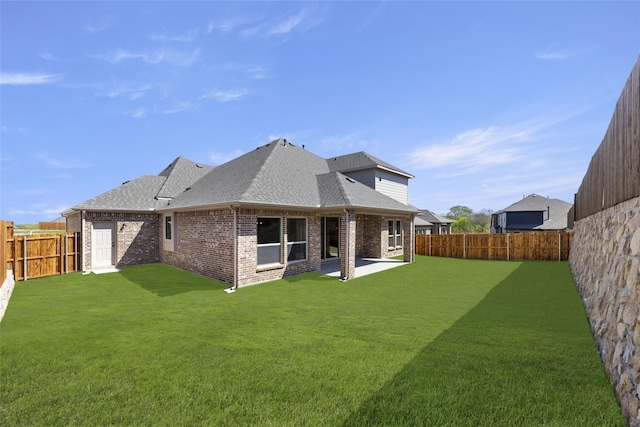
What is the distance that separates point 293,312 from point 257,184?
5778mm

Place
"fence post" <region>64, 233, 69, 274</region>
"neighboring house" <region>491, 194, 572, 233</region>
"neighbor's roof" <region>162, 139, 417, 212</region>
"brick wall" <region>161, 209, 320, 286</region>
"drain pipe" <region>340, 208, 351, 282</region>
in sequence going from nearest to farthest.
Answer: "brick wall" <region>161, 209, 320, 286</region> < "neighbor's roof" <region>162, 139, 417, 212</region> < "drain pipe" <region>340, 208, 351, 282</region> < "fence post" <region>64, 233, 69, 274</region> < "neighboring house" <region>491, 194, 572, 233</region>

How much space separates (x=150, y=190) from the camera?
51.8ft

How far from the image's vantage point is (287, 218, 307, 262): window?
11625mm

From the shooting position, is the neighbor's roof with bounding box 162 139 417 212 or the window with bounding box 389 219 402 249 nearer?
the neighbor's roof with bounding box 162 139 417 212

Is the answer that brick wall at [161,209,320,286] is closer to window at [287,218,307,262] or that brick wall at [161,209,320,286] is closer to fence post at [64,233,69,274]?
window at [287,218,307,262]

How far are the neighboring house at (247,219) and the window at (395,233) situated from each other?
81 centimetres

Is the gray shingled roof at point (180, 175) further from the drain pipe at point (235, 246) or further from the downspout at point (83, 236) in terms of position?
the drain pipe at point (235, 246)

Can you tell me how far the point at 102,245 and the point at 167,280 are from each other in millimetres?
5315

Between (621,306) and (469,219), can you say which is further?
(469,219)

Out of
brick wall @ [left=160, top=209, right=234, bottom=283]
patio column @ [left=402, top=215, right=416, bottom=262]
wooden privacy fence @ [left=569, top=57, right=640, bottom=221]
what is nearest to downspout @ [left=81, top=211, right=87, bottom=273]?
brick wall @ [left=160, top=209, right=234, bottom=283]

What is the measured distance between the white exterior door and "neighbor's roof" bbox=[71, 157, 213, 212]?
1056mm

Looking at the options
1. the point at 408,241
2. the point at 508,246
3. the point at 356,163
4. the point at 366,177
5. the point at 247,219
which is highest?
the point at 356,163

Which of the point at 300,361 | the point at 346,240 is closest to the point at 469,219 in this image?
the point at 346,240

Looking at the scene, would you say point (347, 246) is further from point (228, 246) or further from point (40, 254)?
point (40, 254)
